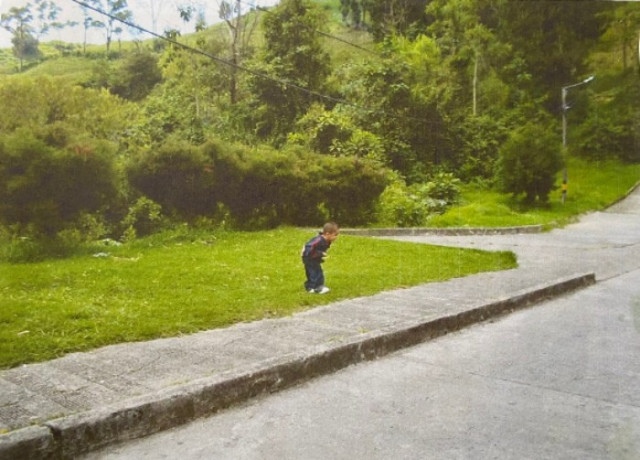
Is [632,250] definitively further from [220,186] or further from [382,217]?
[220,186]

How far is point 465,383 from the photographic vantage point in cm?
335

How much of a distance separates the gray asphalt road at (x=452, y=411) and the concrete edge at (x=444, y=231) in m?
2.00

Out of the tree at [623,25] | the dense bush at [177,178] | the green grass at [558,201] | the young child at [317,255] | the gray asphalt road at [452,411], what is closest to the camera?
the gray asphalt road at [452,411]

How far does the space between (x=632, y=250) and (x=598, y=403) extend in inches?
320

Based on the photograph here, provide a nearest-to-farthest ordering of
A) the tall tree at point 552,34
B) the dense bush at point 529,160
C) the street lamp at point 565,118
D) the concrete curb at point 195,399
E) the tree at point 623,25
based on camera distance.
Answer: the concrete curb at point 195,399
the tall tree at point 552,34
the tree at point 623,25
the street lamp at point 565,118
the dense bush at point 529,160

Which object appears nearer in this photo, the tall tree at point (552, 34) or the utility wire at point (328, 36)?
the tall tree at point (552, 34)

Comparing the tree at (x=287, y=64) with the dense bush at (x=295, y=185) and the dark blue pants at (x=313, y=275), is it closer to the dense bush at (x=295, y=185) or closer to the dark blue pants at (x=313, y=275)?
the dense bush at (x=295, y=185)

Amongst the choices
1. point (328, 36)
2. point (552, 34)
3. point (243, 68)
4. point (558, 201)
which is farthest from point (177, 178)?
point (558, 201)

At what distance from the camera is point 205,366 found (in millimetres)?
3244

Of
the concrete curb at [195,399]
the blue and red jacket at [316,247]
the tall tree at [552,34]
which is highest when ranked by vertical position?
the tall tree at [552,34]

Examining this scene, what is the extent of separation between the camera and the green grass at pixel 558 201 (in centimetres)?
655

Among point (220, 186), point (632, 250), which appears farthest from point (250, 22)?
point (632, 250)

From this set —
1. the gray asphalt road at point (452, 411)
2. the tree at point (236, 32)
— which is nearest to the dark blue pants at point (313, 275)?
the gray asphalt road at point (452, 411)

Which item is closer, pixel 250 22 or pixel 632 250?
pixel 250 22
